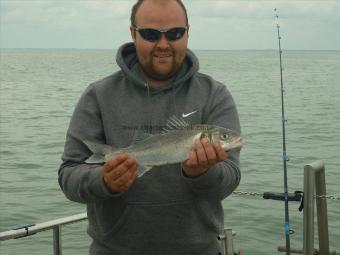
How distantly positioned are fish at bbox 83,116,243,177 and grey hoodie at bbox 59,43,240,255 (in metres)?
0.10

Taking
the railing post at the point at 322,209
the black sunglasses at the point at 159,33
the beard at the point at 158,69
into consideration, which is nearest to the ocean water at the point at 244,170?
the railing post at the point at 322,209

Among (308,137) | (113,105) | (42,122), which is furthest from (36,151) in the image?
(113,105)

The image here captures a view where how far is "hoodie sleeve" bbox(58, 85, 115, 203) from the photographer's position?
350 cm

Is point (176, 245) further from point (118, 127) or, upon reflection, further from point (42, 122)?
point (42, 122)

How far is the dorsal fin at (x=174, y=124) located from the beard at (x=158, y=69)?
0.30 meters

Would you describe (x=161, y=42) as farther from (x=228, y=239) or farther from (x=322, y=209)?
(x=322, y=209)

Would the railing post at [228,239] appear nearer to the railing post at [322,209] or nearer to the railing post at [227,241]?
the railing post at [227,241]

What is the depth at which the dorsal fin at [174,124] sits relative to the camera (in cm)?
349

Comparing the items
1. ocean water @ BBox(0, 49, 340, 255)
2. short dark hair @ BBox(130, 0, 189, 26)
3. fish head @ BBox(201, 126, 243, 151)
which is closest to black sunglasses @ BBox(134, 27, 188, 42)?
short dark hair @ BBox(130, 0, 189, 26)

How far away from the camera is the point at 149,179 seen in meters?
3.58

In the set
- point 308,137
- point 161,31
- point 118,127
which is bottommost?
point 308,137

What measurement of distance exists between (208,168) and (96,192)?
69 cm

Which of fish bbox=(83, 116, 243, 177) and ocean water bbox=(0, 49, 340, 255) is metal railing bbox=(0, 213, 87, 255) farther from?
ocean water bbox=(0, 49, 340, 255)

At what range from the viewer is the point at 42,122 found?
2644 cm
